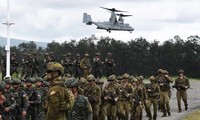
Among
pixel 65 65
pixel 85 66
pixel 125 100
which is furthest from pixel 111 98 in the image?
pixel 65 65

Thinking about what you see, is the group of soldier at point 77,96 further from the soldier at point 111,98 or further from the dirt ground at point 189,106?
the dirt ground at point 189,106

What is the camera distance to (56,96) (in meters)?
8.89

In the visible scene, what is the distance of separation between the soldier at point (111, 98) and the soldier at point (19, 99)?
4359 mm

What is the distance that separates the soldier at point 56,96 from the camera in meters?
8.77

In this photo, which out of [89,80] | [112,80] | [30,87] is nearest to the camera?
[30,87]

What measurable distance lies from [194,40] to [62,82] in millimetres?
73714

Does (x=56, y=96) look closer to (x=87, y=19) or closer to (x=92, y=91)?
(x=92, y=91)

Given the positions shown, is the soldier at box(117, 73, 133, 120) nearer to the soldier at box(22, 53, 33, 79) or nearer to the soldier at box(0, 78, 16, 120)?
the soldier at box(0, 78, 16, 120)

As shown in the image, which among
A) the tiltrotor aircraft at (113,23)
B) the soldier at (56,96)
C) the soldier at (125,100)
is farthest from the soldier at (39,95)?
the tiltrotor aircraft at (113,23)

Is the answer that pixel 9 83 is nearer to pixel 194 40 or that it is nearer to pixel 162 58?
pixel 162 58

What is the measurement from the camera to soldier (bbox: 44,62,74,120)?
28.8 ft

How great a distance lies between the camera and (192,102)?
94.7ft

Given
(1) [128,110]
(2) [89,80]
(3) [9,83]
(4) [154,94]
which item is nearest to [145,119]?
(4) [154,94]

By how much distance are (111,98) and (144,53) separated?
5753 cm
